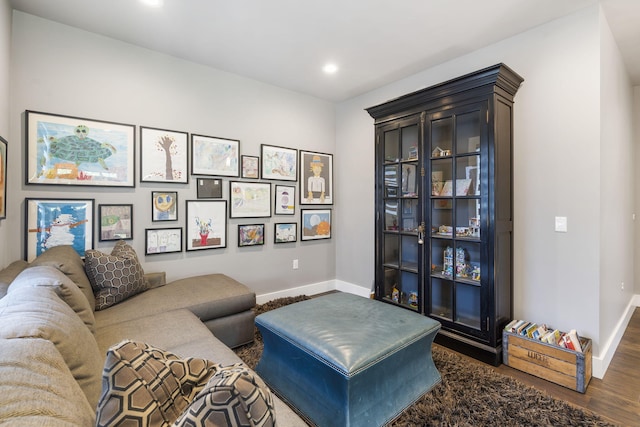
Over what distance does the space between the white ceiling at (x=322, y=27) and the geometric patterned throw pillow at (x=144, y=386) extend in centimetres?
241

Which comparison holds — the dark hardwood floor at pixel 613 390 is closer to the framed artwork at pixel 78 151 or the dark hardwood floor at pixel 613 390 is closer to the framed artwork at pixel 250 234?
the framed artwork at pixel 250 234

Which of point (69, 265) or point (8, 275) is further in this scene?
point (69, 265)

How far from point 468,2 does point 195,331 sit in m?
2.96

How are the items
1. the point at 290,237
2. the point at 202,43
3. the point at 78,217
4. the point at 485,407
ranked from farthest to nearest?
the point at 290,237
the point at 202,43
the point at 78,217
the point at 485,407

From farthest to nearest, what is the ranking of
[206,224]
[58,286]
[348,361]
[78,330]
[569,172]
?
[206,224]
[569,172]
[348,361]
[58,286]
[78,330]

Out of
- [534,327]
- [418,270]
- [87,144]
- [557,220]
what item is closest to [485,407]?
[534,327]

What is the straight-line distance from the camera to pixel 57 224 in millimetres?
2459

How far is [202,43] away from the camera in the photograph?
9.12 ft

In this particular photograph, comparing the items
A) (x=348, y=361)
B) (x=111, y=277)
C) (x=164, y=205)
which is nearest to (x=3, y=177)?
(x=111, y=277)

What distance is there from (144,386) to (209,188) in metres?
2.78

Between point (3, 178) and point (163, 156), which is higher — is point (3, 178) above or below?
below

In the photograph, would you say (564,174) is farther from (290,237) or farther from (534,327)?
(290,237)

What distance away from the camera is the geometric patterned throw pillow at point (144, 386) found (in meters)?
0.61

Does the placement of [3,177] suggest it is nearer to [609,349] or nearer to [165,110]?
[165,110]
